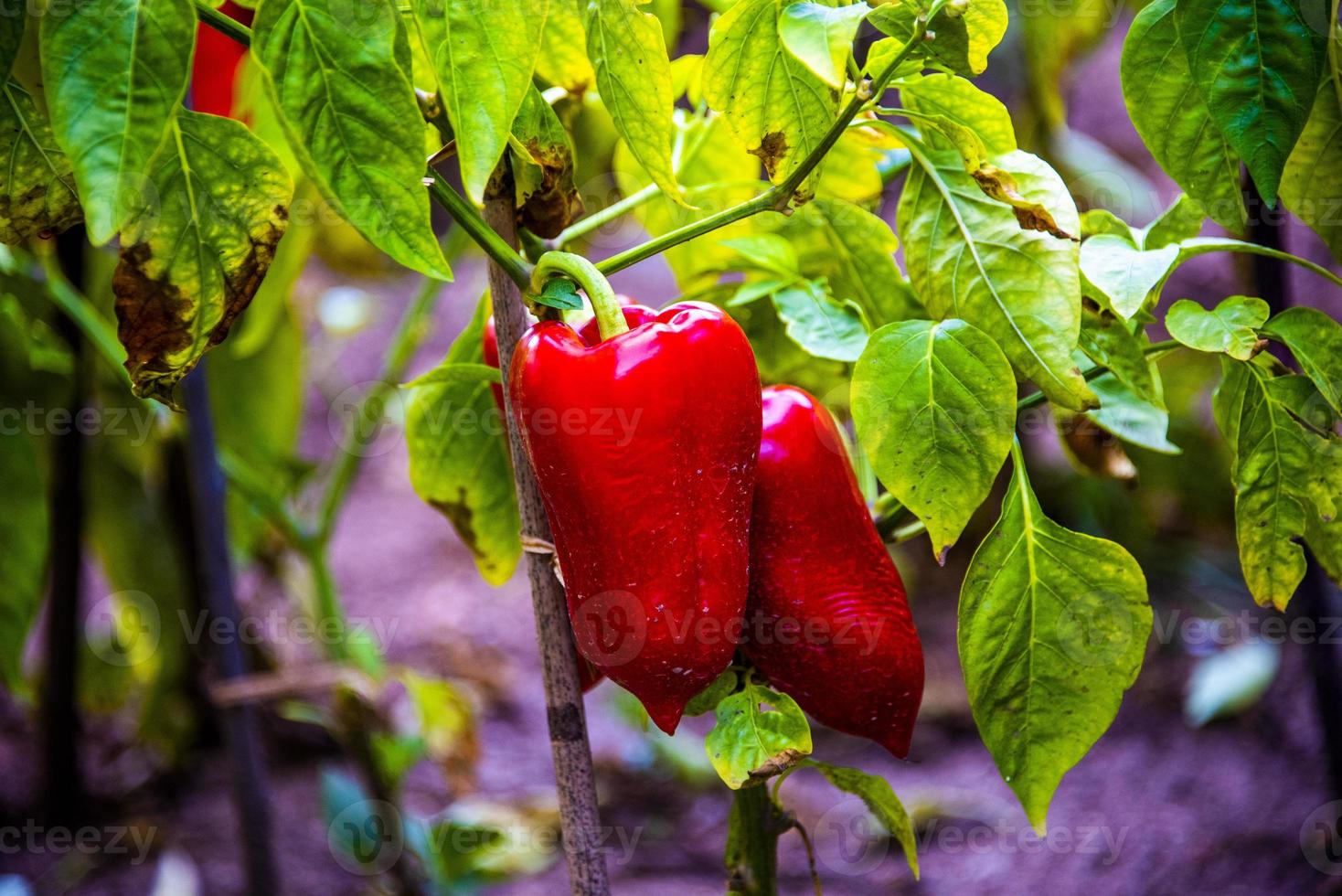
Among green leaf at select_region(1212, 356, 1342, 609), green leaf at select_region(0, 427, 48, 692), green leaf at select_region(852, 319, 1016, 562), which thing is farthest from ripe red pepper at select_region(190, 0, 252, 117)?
green leaf at select_region(1212, 356, 1342, 609)

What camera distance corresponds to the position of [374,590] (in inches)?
84.7

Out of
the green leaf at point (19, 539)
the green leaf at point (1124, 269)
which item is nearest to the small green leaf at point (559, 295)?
the green leaf at point (1124, 269)

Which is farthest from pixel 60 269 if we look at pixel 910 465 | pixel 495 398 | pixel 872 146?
pixel 910 465

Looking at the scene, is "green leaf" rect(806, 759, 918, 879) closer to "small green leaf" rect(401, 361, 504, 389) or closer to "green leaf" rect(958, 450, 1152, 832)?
"green leaf" rect(958, 450, 1152, 832)

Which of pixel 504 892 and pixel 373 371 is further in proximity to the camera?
pixel 373 371

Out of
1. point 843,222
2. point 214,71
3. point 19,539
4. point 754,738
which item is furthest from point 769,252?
point 19,539

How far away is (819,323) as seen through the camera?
550mm

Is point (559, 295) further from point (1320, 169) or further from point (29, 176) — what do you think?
point (1320, 169)

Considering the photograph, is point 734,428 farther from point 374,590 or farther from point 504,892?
point 374,590

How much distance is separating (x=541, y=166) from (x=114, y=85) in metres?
0.16

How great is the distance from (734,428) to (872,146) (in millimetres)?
219

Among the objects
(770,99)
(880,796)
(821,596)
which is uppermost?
(770,99)

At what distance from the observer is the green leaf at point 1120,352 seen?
473 mm

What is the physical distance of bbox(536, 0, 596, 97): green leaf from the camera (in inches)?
19.6
